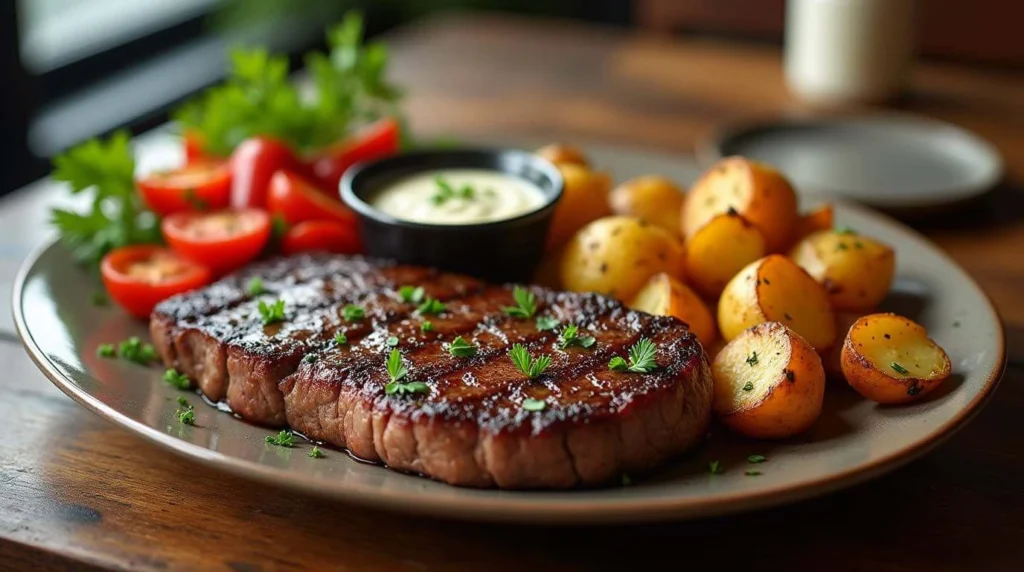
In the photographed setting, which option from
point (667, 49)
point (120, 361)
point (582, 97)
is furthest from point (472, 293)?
point (667, 49)

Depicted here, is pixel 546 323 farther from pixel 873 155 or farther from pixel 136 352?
pixel 873 155

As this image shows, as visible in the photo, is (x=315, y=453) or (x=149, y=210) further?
(x=149, y=210)

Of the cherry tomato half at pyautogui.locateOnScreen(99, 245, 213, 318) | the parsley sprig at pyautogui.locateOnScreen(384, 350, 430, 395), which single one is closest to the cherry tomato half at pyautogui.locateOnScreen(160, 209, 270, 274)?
the cherry tomato half at pyautogui.locateOnScreen(99, 245, 213, 318)

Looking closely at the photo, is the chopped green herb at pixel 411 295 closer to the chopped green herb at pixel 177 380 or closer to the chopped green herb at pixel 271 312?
the chopped green herb at pixel 271 312

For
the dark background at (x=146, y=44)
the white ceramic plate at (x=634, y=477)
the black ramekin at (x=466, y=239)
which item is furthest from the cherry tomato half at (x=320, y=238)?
the dark background at (x=146, y=44)

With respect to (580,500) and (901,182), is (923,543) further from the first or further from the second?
(901,182)

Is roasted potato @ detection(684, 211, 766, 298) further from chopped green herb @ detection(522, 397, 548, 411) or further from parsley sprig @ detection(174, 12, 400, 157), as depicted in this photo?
parsley sprig @ detection(174, 12, 400, 157)

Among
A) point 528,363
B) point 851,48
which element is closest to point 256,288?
point 528,363
